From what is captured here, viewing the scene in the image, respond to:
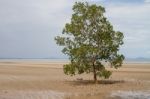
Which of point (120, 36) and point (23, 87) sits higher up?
point (120, 36)

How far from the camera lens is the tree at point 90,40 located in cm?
3409

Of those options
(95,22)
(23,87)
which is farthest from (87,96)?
(95,22)

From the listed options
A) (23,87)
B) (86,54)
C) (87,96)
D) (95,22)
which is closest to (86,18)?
(95,22)

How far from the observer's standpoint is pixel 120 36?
34562mm

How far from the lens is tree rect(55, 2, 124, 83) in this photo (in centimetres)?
3409

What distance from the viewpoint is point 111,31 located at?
1367 inches

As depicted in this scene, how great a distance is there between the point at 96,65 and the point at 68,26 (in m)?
4.23

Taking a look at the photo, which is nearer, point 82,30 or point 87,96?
point 87,96

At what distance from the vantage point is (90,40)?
34.3 metres

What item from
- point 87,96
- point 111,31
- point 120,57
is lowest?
point 87,96

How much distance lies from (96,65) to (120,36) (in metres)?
3.30

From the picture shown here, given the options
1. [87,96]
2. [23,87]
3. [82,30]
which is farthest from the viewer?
[82,30]

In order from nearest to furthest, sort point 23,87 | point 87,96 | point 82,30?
point 87,96 → point 23,87 → point 82,30

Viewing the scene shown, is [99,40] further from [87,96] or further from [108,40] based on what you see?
[87,96]
